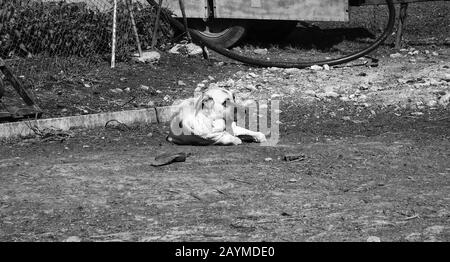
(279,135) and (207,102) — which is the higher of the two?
(207,102)

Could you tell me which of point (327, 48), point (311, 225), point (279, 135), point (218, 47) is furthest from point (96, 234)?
point (327, 48)

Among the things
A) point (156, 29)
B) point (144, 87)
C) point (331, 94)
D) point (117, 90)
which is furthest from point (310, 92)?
point (156, 29)

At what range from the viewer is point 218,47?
38.1 feet

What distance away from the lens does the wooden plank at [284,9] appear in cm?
1210

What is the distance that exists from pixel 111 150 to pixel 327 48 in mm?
5990

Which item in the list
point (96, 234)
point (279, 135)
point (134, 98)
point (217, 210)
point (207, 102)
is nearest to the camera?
point (96, 234)

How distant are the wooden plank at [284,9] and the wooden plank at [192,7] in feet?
0.55

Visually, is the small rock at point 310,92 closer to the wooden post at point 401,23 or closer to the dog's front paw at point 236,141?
the dog's front paw at point 236,141

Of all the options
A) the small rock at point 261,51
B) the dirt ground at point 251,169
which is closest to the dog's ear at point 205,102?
the dirt ground at point 251,169

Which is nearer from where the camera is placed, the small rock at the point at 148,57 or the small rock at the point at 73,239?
the small rock at the point at 73,239

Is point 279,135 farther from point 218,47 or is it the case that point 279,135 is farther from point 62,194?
point 218,47

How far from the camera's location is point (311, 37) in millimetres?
13406

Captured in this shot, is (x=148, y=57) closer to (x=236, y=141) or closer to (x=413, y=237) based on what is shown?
(x=236, y=141)

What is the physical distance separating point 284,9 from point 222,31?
0.94 m
